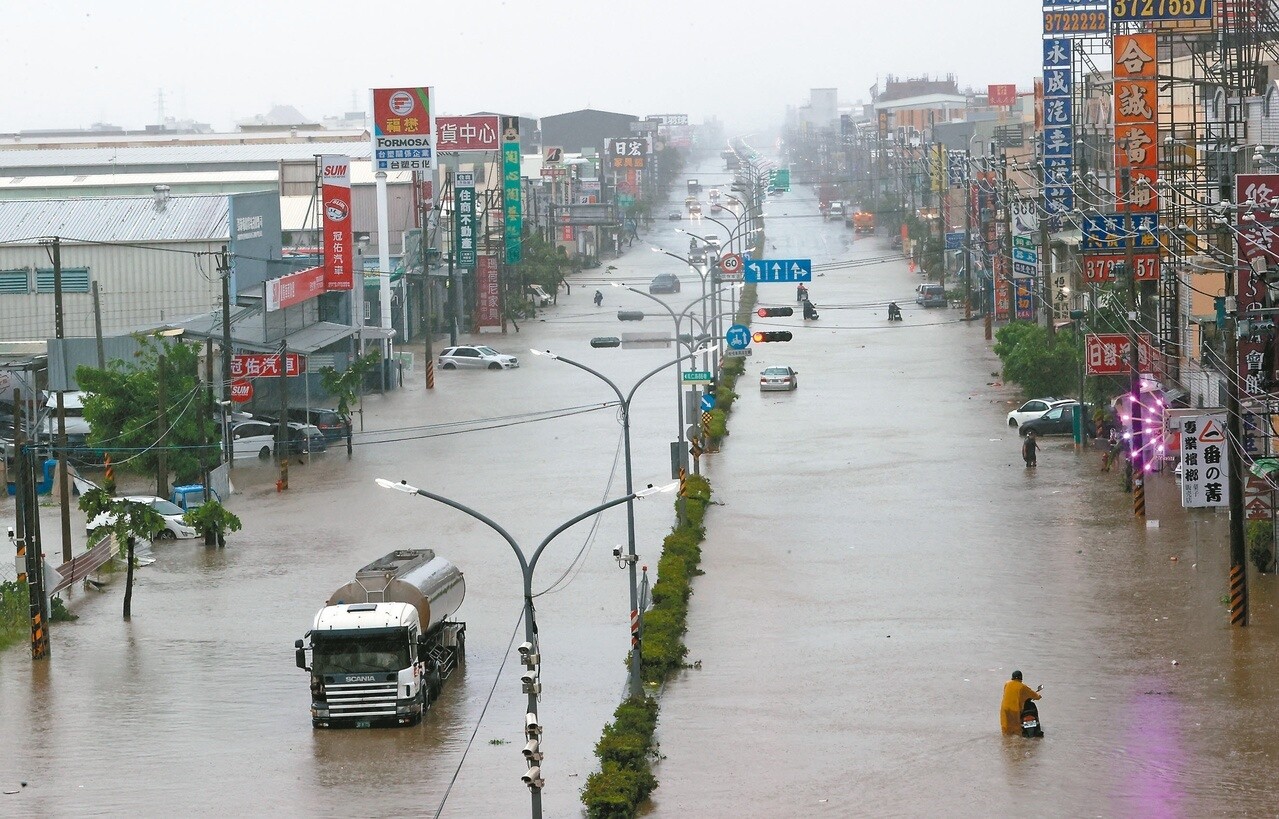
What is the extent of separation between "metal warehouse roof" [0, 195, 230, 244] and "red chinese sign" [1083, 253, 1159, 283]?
84.7 ft

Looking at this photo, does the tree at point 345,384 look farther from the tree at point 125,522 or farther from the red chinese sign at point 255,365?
the tree at point 125,522

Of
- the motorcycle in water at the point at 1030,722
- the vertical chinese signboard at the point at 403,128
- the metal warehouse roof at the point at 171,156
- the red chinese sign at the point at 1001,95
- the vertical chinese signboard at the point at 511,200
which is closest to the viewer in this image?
the motorcycle in water at the point at 1030,722

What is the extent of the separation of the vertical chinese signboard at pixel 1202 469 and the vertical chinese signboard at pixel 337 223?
32093 millimetres

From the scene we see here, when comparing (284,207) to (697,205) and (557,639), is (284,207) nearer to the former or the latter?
(557,639)

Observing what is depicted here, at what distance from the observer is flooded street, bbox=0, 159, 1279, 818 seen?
19875 mm

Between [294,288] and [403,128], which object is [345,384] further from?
[403,128]

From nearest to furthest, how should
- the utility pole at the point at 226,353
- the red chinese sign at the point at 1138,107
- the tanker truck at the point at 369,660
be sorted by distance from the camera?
the tanker truck at the point at 369,660 < the red chinese sign at the point at 1138,107 < the utility pole at the point at 226,353

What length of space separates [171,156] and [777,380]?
4675 cm

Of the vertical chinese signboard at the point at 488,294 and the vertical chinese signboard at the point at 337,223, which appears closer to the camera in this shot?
the vertical chinese signboard at the point at 337,223

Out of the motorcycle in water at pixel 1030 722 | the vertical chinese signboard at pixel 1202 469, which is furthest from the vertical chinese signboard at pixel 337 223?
the motorcycle in water at pixel 1030 722

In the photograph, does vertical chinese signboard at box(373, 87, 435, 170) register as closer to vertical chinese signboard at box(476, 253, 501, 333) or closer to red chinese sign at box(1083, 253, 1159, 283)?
A: vertical chinese signboard at box(476, 253, 501, 333)

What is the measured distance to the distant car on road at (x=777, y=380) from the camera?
55781 millimetres

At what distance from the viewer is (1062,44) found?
2053 inches

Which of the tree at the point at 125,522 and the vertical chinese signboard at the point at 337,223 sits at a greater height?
the vertical chinese signboard at the point at 337,223
